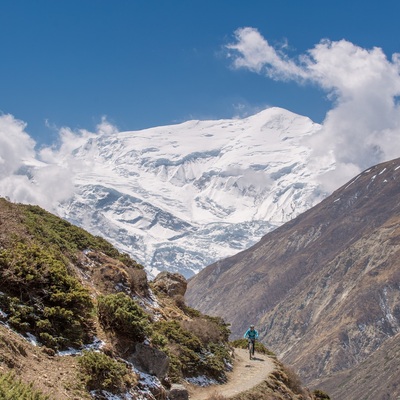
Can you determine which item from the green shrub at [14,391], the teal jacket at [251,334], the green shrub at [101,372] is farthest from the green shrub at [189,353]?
the green shrub at [14,391]

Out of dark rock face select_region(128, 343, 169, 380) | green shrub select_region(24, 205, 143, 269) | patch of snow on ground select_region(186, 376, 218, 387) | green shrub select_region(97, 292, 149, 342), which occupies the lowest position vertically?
patch of snow on ground select_region(186, 376, 218, 387)

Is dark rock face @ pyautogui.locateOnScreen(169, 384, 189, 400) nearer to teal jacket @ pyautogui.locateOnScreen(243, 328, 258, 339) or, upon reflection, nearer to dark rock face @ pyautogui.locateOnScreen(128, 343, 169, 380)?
dark rock face @ pyautogui.locateOnScreen(128, 343, 169, 380)

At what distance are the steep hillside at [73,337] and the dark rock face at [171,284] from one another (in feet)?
38.9

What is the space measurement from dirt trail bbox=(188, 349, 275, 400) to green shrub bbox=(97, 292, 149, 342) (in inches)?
159

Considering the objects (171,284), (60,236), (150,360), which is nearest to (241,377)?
(150,360)

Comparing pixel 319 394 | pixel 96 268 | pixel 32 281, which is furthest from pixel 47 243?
pixel 319 394

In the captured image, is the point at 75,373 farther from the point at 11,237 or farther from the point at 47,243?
the point at 47,243

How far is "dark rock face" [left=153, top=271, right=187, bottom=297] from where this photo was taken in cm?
3906

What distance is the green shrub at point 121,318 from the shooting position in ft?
61.7

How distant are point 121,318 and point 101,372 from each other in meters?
3.34

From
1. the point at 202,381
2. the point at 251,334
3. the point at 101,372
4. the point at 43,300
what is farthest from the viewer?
the point at 251,334

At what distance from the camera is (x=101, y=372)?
51.0ft

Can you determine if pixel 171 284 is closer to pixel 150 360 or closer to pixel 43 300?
pixel 150 360

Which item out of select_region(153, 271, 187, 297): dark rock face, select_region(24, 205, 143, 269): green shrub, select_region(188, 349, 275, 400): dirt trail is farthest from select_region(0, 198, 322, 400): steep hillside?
select_region(153, 271, 187, 297): dark rock face
